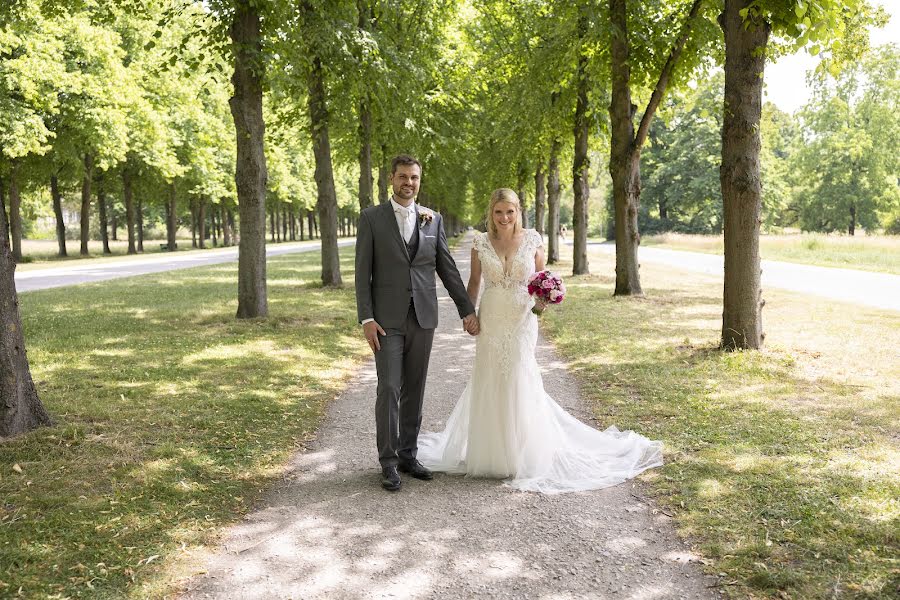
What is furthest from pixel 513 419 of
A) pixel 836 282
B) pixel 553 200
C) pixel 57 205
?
pixel 57 205

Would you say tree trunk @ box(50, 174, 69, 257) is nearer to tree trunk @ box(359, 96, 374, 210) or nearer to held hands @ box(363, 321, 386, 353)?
tree trunk @ box(359, 96, 374, 210)

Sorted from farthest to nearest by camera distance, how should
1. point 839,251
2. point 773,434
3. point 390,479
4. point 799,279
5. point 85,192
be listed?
point 85,192
point 839,251
point 799,279
point 773,434
point 390,479

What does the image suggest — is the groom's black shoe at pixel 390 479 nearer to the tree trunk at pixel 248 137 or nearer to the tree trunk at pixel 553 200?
the tree trunk at pixel 248 137

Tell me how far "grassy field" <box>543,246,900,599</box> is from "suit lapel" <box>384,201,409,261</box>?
2.39 metres

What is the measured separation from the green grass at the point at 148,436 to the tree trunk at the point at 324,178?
4438mm

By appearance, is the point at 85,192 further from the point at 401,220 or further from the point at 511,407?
the point at 511,407

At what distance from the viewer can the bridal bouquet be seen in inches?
199

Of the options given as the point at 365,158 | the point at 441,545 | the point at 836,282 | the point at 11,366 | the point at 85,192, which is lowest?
the point at 441,545

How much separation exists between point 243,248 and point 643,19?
9.01 m

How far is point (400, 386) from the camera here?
4.98 meters

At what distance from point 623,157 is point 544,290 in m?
10.2

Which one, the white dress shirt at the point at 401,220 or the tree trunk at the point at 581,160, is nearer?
the white dress shirt at the point at 401,220

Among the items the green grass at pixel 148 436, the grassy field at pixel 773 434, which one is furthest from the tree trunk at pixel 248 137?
the grassy field at pixel 773 434

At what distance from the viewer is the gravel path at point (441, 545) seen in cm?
338
